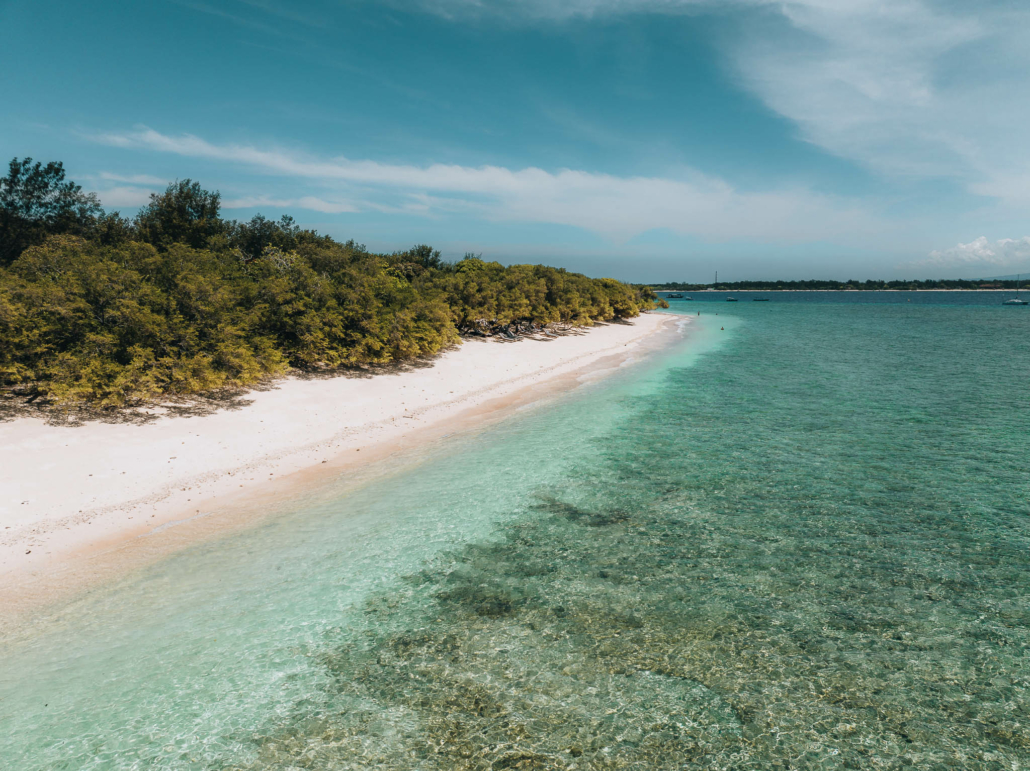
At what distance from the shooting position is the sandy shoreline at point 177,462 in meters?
10.6

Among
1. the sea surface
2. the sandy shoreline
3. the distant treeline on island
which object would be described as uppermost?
the distant treeline on island

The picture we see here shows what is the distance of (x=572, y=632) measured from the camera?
8281 millimetres

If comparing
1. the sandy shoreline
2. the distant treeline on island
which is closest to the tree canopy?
the distant treeline on island

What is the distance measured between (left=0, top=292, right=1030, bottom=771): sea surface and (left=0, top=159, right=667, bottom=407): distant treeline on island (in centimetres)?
922

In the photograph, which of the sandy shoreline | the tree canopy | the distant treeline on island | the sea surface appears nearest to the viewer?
the sea surface

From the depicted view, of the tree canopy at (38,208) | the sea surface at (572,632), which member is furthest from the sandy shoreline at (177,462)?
the tree canopy at (38,208)

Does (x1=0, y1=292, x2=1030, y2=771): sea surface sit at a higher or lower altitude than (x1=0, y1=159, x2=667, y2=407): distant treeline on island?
lower

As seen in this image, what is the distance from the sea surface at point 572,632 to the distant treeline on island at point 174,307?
30.2ft

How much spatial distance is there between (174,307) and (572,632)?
1910cm

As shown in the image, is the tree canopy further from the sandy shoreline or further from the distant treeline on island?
the sandy shoreline

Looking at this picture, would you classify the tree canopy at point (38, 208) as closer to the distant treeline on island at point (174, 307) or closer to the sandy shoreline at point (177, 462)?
the distant treeline on island at point (174, 307)

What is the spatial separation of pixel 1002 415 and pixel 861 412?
18.2ft

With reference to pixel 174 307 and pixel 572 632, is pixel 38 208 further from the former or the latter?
pixel 572 632

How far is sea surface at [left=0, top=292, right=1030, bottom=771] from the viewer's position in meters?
6.29
